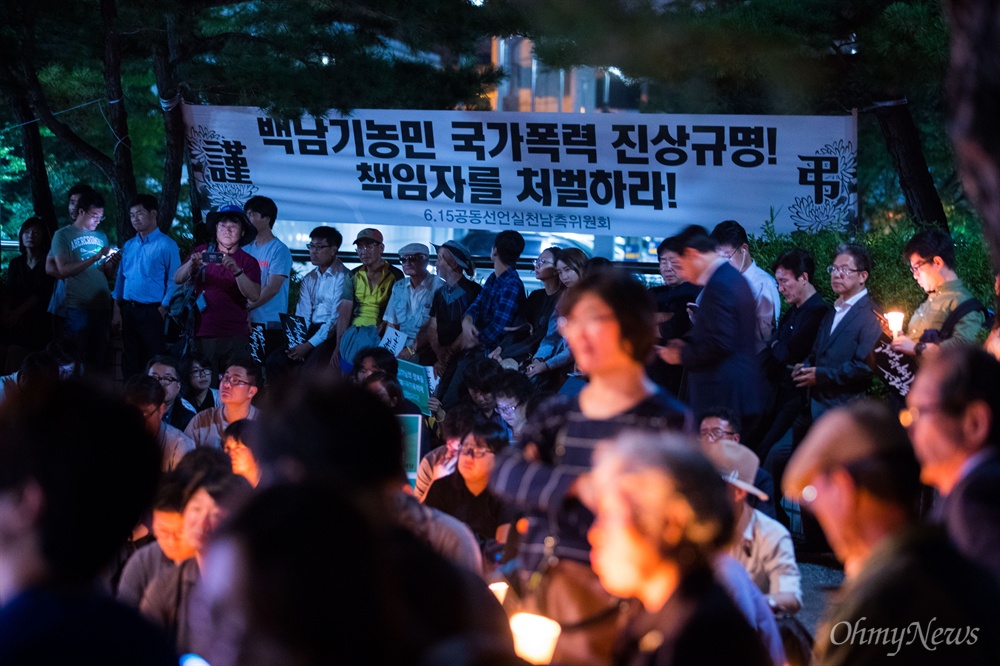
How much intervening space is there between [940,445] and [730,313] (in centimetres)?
268

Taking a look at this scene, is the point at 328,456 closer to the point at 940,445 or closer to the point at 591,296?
the point at 591,296

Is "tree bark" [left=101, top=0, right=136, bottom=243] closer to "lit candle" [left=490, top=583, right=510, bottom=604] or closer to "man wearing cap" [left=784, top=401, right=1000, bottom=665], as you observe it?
"lit candle" [left=490, top=583, right=510, bottom=604]

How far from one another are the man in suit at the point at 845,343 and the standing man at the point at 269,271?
4201mm

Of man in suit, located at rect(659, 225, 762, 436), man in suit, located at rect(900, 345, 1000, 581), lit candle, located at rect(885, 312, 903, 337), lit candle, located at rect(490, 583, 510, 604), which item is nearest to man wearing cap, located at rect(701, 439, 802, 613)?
man in suit, located at rect(659, 225, 762, 436)

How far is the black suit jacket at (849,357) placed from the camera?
6.53m

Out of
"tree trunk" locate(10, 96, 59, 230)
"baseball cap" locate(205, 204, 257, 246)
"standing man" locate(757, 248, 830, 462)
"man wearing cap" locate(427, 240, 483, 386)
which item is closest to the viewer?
"standing man" locate(757, 248, 830, 462)

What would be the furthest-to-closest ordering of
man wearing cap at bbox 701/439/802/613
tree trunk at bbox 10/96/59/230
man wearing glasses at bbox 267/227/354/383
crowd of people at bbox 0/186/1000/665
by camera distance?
1. tree trunk at bbox 10/96/59/230
2. man wearing glasses at bbox 267/227/354/383
3. man wearing cap at bbox 701/439/802/613
4. crowd of people at bbox 0/186/1000/665

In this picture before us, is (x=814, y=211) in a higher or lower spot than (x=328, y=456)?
lower

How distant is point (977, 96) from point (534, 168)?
7770 millimetres

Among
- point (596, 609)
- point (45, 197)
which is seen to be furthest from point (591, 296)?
point (45, 197)

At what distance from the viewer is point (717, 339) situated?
18.1ft

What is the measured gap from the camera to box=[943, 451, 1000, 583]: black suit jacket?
2656mm

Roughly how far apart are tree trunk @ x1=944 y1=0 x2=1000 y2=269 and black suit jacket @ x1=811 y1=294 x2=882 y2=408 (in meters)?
4.17

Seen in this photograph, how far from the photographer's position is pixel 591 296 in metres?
3.36
